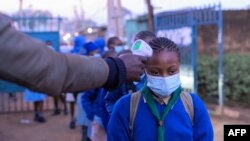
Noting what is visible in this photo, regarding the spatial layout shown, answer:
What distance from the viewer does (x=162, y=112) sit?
112 inches

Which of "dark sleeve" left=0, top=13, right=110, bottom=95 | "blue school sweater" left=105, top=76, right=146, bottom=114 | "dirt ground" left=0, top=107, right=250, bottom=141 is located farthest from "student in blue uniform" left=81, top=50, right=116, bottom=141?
"dirt ground" left=0, top=107, right=250, bottom=141

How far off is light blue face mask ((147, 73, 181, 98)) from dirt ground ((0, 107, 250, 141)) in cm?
510

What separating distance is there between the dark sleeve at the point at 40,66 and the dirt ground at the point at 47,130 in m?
6.17

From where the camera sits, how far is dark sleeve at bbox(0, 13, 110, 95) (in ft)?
5.07

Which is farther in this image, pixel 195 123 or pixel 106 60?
pixel 195 123

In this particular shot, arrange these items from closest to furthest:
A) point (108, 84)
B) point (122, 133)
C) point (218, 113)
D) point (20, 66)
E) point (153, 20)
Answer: point (20, 66), point (108, 84), point (122, 133), point (218, 113), point (153, 20)

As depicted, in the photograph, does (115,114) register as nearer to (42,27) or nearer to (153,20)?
(153,20)

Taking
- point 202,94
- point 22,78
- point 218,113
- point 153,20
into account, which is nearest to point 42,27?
point 153,20

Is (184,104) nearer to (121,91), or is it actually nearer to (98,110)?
(121,91)

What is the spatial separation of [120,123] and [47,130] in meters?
6.70

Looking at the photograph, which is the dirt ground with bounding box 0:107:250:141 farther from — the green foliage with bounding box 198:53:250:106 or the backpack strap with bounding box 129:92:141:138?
the backpack strap with bounding box 129:92:141:138

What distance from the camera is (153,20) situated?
11.3 m

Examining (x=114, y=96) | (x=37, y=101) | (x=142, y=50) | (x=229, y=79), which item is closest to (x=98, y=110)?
(x=114, y=96)

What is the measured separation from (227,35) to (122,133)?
1280 cm
